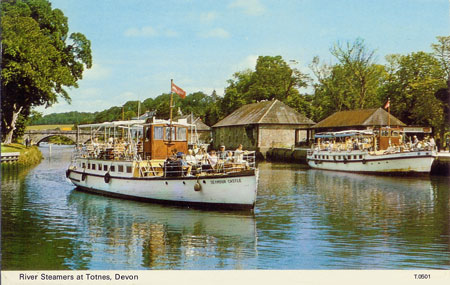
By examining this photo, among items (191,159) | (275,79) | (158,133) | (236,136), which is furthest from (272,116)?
(191,159)

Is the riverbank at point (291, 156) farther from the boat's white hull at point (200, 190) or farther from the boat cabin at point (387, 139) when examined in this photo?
the boat's white hull at point (200, 190)

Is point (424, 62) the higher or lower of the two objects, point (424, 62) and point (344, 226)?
the higher

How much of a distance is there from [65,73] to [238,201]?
24.7 metres

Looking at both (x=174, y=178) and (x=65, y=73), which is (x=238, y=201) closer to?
(x=174, y=178)

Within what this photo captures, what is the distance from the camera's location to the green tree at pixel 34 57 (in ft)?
106

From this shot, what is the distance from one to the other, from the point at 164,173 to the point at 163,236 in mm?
5483

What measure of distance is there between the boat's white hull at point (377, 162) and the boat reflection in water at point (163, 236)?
21.9 m

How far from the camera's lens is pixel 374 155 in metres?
39.1

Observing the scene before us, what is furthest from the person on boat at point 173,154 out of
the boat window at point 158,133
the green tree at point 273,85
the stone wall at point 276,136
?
the green tree at point 273,85

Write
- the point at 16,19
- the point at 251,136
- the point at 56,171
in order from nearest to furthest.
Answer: the point at 16,19 < the point at 56,171 < the point at 251,136

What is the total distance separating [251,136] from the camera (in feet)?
222

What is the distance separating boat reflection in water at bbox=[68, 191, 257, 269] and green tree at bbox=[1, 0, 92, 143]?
15.3m

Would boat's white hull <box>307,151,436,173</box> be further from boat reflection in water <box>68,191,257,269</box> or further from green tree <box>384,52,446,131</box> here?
boat reflection in water <box>68,191,257,269</box>

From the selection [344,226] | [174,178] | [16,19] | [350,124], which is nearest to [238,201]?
[174,178]
